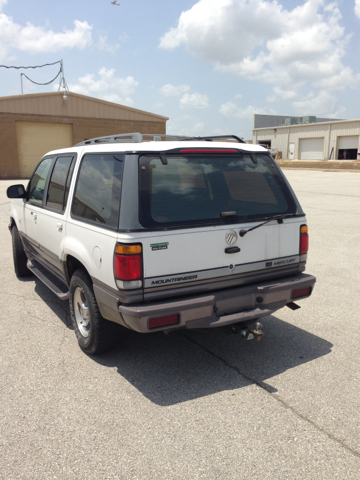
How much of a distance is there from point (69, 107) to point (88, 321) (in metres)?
27.5

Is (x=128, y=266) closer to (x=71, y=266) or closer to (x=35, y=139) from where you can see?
(x=71, y=266)

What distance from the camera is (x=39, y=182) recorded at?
5203mm

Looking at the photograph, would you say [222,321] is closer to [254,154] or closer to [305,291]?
[305,291]

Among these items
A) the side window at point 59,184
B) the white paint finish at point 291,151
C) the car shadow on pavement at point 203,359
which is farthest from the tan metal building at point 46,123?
the white paint finish at point 291,151

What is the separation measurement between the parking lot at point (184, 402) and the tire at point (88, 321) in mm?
164

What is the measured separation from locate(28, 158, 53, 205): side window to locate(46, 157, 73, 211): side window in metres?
0.30

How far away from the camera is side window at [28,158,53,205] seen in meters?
4.97

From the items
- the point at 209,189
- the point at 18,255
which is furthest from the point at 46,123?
the point at 209,189

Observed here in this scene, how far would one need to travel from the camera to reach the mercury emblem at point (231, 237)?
3.44 metres

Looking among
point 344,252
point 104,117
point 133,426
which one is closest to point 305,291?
point 133,426

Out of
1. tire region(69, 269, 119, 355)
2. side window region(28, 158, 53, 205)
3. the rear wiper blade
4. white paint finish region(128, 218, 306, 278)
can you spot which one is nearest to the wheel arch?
tire region(69, 269, 119, 355)

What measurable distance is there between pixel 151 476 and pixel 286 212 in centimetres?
240

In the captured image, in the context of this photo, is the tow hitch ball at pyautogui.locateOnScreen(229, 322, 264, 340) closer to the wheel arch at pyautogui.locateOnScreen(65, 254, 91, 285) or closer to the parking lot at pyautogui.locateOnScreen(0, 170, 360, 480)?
the parking lot at pyautogui.locateOnScreen(0, 170, 360, 480)

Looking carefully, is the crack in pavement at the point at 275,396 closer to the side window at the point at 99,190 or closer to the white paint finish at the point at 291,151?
the side window at the point at 99,190
